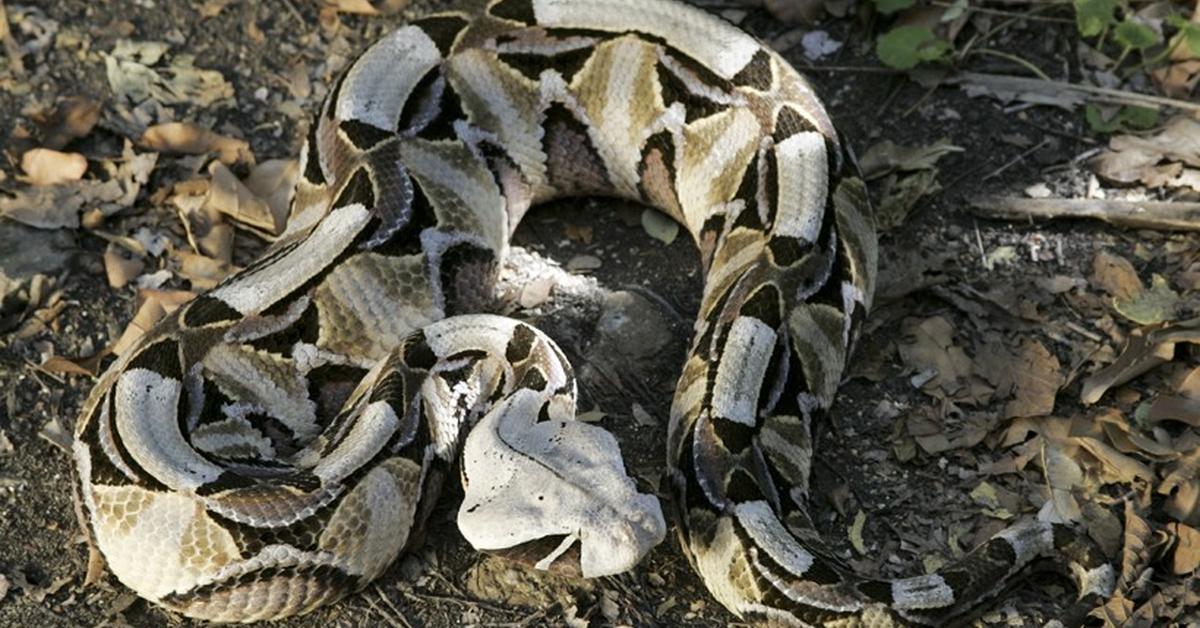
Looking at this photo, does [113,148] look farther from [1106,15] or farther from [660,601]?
[1106,15]

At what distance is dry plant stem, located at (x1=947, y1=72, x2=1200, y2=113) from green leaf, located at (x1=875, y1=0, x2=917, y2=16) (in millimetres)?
519

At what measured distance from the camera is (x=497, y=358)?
630 centimetres

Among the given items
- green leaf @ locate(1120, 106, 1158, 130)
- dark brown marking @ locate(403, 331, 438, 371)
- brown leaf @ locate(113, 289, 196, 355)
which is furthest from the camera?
green leaf @ locate(1120, 106, 1158, 130)

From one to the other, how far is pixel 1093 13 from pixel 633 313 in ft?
10.1

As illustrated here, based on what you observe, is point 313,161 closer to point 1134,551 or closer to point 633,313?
point 633,313

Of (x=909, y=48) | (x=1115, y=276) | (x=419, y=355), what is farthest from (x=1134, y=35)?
(x=419, y=355)

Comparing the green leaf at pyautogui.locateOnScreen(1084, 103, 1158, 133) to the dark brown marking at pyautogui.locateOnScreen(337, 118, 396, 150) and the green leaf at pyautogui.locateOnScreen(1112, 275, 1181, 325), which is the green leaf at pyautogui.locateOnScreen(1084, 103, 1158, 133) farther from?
the dark brown marking at pyautogui.locateOnScreen(337, 118, 396, 150)

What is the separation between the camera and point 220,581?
5.60 metres

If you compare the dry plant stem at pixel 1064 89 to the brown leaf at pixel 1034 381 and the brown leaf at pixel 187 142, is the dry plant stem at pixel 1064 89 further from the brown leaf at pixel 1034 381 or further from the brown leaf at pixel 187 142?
the brown leaf at pixel 187 142

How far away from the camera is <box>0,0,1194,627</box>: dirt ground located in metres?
5.92

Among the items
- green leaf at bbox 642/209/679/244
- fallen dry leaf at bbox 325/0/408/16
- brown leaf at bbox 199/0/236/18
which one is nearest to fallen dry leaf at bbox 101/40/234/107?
brown leaf at bbox 199/0/236/18

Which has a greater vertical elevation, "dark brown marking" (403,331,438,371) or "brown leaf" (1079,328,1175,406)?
"dark brown marking" (403,331,438,371)

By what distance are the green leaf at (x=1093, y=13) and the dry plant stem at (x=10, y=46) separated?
6183 mm

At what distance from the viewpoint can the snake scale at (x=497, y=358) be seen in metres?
5.57
